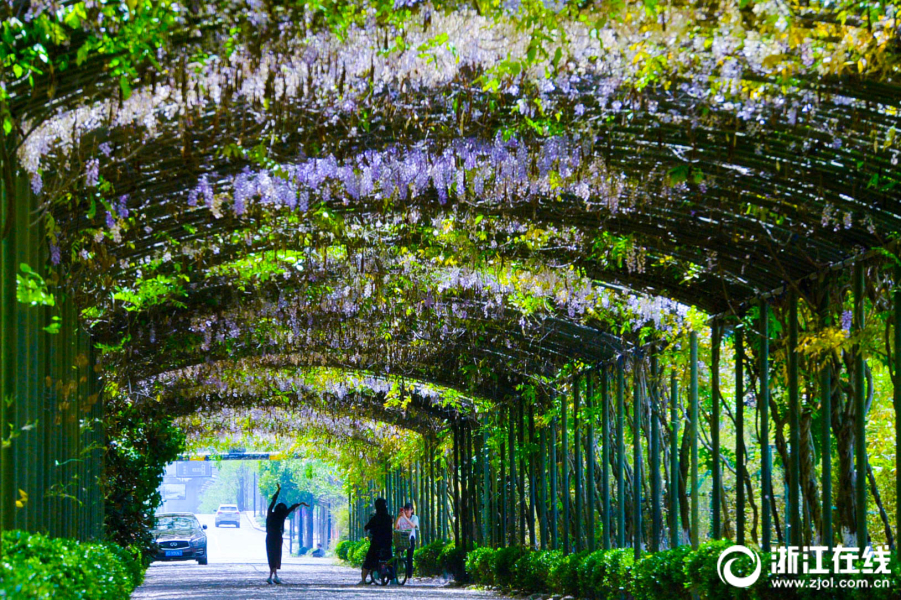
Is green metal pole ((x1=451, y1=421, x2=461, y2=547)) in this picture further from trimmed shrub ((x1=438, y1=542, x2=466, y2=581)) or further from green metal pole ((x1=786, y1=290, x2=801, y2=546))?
green metal pole ((x1=786, y1=290, x2=801, y2=546))

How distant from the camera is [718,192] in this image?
768 centimetres

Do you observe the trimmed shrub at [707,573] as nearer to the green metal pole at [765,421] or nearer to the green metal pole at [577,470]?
the green metal pole at [765,421]

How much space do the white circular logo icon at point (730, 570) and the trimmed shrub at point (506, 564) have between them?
6.85m

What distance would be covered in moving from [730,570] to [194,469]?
107363 millimetres

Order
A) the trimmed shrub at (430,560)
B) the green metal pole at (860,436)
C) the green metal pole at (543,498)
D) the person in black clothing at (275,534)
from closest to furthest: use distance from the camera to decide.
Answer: the green metal pole at (860,436), the green metal pole at (543,498), the person in black clothing at (275,534), the trimmed shrub at (430,560)

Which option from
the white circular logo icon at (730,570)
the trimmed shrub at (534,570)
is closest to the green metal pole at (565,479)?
the trimmed shrub at (534,570)

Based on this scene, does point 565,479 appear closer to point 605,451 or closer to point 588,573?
point 605,451


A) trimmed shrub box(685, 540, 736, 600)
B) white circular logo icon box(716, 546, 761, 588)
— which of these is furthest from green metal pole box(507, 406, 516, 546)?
white circular logo icon box(716, 546, 761, 588)

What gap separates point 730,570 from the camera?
7.67 m

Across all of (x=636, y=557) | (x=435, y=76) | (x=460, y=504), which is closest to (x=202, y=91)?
(x=435, y=76)

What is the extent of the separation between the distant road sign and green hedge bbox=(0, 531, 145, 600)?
10299 cm

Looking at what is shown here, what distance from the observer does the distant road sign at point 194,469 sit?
4236 inches

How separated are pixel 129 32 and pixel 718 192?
13.3 feet

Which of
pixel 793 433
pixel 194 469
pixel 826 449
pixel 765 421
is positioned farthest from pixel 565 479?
pixel 194 469
